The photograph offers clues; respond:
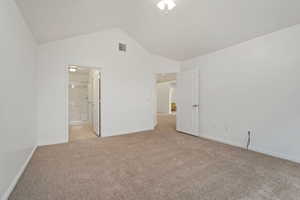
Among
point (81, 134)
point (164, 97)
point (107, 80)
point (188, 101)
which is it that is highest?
point (107, 80)

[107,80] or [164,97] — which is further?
[164,97]

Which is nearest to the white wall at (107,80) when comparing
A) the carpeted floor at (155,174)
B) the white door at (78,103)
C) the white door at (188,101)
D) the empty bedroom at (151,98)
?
the empty bedroom at (151,98)

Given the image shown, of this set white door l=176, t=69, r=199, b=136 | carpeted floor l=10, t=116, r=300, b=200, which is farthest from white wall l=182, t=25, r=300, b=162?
carpeted floor l=10, t=116, r=300, b=200

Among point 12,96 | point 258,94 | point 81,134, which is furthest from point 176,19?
point 81,134

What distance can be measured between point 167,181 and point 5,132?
6.81ft

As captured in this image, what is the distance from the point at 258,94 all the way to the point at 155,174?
276cm

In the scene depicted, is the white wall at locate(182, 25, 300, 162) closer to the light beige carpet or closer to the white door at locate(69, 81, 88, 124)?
the light beige carpet

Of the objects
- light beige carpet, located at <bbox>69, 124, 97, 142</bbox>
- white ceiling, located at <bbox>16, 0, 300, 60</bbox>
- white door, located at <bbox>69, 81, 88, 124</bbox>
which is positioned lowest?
light beige carpet, located at <bbox>69, 124, 97, 142</bbox>

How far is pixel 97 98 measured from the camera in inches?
178

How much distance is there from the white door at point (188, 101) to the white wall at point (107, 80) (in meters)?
0.69

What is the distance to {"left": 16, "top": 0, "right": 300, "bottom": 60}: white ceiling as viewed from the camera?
8.07 ft

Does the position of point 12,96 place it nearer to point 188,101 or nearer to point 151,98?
point 151,98

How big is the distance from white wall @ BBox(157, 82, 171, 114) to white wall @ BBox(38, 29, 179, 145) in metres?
6.30

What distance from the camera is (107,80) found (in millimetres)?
4457
